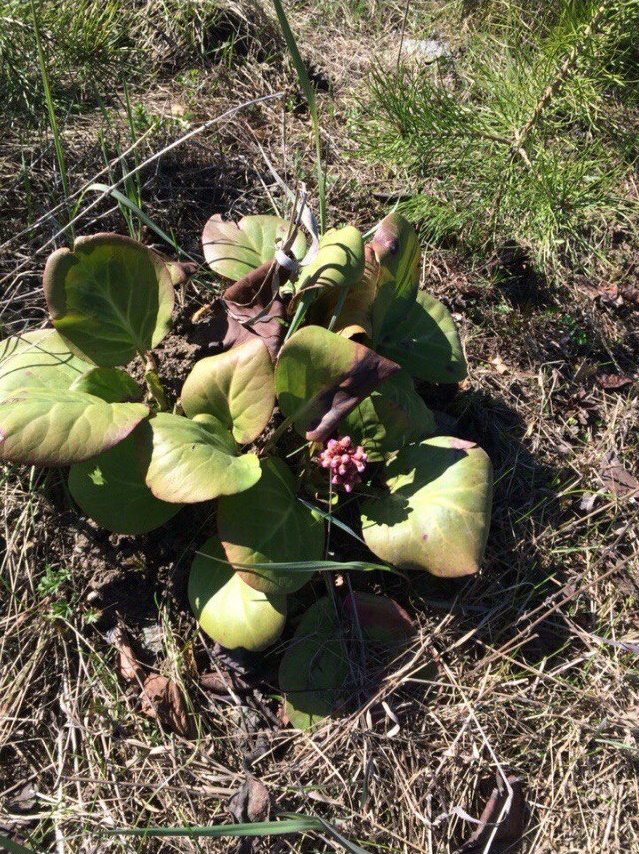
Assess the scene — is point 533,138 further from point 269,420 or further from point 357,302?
point 269,420

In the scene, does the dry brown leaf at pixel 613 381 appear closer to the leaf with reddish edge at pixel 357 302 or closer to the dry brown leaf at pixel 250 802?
the leaf with reddish edge at pixel 357 302

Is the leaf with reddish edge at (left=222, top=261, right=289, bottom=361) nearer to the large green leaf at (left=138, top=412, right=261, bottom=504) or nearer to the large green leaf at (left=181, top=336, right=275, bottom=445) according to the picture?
the large green leaf at (left=181, top=336, right=275, bottom=445)

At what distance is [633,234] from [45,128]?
2.05 metres

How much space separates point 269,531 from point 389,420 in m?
0.40

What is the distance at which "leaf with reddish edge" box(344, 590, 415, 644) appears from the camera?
1.70m

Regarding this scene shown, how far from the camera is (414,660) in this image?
168 centimetres

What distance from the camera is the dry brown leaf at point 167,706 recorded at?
1635mm

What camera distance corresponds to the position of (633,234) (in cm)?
239

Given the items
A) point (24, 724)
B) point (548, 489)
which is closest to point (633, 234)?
point (548, 489)

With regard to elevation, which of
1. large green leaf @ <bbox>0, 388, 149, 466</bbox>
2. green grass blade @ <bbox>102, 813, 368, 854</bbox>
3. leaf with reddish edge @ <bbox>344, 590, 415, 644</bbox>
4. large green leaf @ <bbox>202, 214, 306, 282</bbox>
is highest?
large green leaf @ <bbox>202, 214, 306, 282</bbox>

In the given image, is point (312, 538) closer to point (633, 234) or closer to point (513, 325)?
point (513, 325)

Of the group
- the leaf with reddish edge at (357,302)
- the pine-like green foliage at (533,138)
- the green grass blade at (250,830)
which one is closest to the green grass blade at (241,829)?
the green grass blade at (250,830)

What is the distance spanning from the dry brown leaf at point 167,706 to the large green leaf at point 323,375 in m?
0.74

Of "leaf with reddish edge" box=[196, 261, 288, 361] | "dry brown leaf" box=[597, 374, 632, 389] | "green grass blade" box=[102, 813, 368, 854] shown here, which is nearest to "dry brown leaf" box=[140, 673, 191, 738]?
"green grass blade" box=[102, 813, 368, 854]
